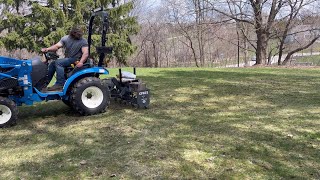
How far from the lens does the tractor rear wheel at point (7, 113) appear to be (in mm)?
5145

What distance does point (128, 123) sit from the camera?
5332mm

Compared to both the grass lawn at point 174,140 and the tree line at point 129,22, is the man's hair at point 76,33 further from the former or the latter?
the tree line at point 129,22

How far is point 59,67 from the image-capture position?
5.76 meters

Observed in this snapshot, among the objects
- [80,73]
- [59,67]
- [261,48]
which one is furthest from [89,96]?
[261,48]

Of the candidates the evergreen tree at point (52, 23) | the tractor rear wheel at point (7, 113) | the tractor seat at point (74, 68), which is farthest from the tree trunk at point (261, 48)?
the tractor rear wheel at point (7, 113)

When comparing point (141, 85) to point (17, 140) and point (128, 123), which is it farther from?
point (17, 140)

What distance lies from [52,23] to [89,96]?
1822 centimetres

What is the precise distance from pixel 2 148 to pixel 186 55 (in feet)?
108

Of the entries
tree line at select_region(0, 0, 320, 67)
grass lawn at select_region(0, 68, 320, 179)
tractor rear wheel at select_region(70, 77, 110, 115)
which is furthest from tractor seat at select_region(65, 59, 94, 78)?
tree line at select_region(0, 0, 320, 67)

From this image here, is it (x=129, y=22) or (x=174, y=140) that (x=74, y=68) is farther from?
(x=129, y=22)

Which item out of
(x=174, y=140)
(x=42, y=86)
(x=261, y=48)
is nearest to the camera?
(x=174, y=140)

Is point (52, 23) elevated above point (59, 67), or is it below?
above

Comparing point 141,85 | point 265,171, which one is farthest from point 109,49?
point 265,171

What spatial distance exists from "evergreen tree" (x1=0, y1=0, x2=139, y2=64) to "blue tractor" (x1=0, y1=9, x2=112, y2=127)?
50.7 feet
